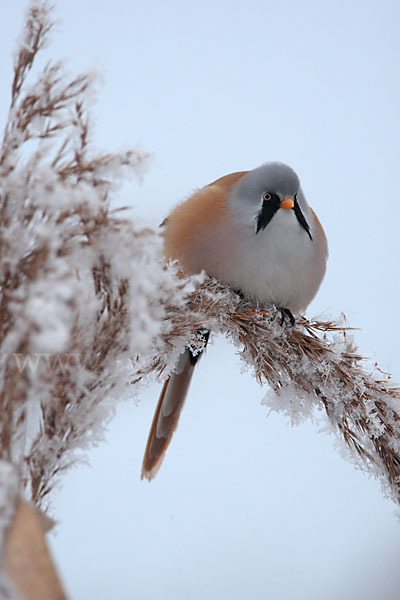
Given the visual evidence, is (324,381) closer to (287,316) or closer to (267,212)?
(287,316)

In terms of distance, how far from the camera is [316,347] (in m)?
1.03

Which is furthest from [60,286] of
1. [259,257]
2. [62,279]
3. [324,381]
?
[259,257]

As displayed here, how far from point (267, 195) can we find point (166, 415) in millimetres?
478

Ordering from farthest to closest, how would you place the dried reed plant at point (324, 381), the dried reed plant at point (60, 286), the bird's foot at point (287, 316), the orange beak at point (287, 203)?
the orange beak at point (287, 203)
the bird's foot at point (287, 316)
the dried reed plant at point (324, 381)
the dried reed plant at point (60, 286)

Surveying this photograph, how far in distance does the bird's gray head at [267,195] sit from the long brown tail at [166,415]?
12.1 inches

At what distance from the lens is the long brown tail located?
105 cm

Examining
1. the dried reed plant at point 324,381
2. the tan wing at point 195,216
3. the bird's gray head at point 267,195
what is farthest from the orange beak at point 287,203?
the dried reed plant at point 324,381

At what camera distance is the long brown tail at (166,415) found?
1.05m

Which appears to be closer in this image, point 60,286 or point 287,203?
point 60,286

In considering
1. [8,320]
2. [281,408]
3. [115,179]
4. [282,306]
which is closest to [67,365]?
[8,320]

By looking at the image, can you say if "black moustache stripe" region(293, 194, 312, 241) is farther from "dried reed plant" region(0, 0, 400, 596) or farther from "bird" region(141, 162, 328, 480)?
"dried reed plant" region(0, 0, 400, 596)

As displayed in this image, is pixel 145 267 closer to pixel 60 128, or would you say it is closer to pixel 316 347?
pixel 60 128

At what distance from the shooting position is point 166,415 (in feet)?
3.69

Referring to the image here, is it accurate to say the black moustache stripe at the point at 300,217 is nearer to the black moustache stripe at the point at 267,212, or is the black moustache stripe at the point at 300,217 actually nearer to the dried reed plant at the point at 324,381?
the black moustache stripe at the point at 267,212
